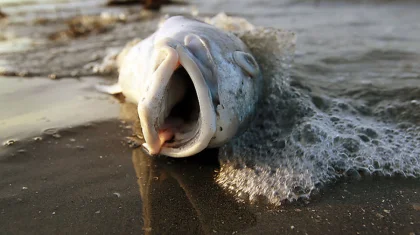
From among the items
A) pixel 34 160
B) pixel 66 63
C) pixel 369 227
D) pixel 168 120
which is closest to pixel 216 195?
pixel 168 120

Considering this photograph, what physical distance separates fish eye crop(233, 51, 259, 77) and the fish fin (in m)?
1.44

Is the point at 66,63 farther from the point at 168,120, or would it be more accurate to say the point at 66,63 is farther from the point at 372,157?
the point at 372,157

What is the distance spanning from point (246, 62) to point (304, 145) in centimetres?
64

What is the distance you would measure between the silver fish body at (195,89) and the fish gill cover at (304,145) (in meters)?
0.21

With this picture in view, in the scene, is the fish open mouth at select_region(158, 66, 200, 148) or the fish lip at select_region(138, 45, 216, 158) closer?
the fish lip at select_region(138, 45, 216, 158)

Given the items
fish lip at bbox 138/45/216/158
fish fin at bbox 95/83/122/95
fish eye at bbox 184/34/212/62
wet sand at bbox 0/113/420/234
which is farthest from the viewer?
fish fin at bbox 95/83/122/95

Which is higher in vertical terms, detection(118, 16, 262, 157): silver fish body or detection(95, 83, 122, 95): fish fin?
detection(118, 16, 262, 157): silver fish body

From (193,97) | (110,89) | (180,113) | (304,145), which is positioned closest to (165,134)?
(180,113)

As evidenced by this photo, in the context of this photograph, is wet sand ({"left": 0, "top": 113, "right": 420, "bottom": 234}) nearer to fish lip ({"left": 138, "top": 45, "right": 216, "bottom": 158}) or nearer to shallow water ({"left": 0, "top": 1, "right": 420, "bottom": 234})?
shallow water ({"left": 0, "top": 1, "right": 420, "bottom": 234})

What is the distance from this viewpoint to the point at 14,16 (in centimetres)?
977

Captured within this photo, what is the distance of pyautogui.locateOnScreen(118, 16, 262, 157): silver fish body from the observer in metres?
1.94

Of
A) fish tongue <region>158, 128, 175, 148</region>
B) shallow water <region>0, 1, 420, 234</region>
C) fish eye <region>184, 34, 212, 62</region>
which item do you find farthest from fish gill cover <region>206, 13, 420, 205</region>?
fish eye <region>184, 34, 212, 62</region>

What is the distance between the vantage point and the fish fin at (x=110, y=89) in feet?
11.2

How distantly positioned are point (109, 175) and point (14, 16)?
937 centimetres
